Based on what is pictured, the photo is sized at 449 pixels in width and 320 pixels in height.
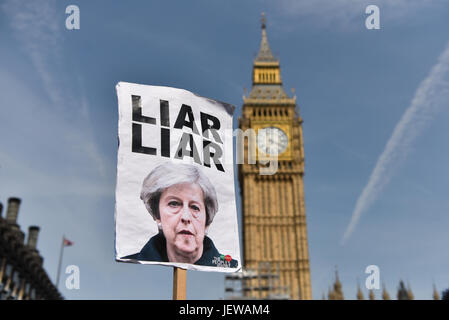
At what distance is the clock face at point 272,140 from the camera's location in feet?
233

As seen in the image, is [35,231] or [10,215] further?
[35,231]

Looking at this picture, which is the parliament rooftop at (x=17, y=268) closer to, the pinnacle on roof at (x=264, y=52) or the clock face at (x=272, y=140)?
the clock face at (x=272, y=140)

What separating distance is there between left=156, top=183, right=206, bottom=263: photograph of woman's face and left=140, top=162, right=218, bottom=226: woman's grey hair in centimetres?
7

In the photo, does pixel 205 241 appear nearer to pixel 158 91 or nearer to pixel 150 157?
pixel 150 157

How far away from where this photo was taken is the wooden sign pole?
6660 mm

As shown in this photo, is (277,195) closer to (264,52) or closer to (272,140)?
(272,140)

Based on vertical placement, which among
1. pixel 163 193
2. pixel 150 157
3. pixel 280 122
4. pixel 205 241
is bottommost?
pixel 205 241

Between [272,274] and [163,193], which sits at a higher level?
[272,274]

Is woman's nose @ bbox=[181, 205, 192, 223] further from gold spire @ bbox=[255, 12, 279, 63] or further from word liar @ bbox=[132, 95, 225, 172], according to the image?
gold spire @ bbox=[255, 12, 279, 63]

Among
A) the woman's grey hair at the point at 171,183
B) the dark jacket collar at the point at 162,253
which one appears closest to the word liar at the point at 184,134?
the woman's grey hair at the point at 171,183
